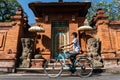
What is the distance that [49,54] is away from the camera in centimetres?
1873

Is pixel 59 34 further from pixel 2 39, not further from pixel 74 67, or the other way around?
pixel 74 67

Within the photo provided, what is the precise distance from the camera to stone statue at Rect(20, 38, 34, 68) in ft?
53.6

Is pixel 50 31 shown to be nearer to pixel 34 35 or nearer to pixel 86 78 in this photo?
pixel 34 35

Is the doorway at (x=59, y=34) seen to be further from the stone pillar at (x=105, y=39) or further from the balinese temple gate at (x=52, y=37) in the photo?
the stone pillar at (x=105, y=39)

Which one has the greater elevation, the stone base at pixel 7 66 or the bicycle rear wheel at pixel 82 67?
the bicycle rear wheel at pixel 82 67

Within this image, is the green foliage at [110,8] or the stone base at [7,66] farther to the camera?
the green foliage at [110,8]

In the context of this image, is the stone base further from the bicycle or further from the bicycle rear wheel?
the bicycle rear wheel

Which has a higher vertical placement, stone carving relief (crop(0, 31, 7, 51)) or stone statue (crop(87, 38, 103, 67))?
stone carving relief (crop(0, 31, 7, 51))

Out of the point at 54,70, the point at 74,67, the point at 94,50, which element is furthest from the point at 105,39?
the point at 54,70

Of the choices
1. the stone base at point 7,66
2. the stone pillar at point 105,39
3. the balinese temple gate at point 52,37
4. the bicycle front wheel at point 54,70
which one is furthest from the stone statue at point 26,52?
the stone pillar at point 105,39

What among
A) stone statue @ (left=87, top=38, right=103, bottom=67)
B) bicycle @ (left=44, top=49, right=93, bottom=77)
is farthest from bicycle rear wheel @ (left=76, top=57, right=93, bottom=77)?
stone statue @ (left=87, top=38, right=103, bottom=67)

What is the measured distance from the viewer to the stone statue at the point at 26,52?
1633 cm

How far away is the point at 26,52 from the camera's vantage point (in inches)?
668

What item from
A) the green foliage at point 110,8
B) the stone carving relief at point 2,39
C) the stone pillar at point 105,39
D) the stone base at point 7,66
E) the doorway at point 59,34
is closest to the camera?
the stone base at point 7,66
